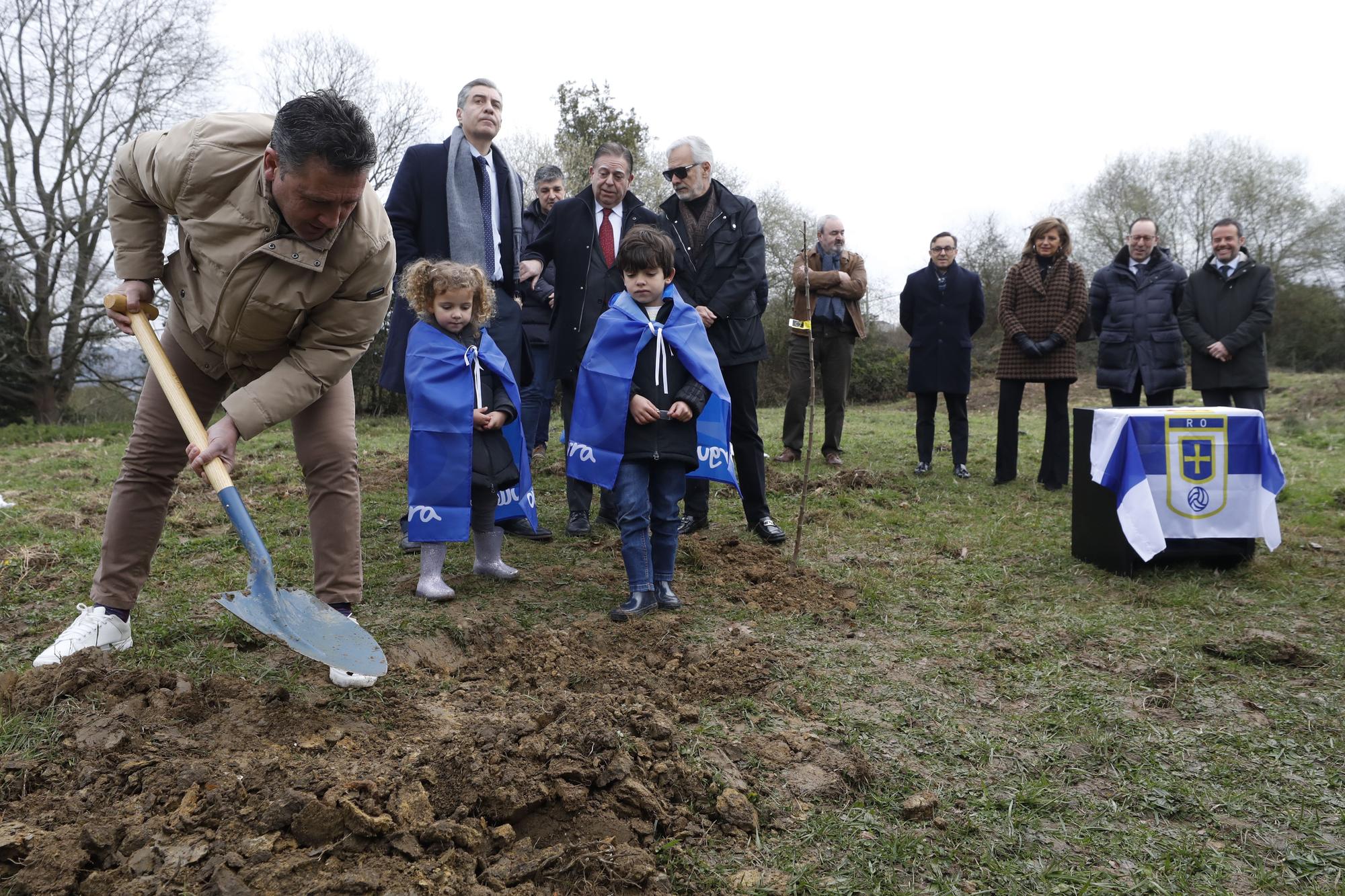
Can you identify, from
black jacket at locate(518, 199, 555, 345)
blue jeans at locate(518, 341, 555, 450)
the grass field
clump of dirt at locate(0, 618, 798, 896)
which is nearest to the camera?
clump of dirt at locate(0, 618, 798, 896)

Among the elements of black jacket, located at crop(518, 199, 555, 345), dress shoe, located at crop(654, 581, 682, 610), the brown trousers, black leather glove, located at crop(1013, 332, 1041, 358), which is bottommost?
dress shoe, located at crop(654, 581, 682, 610)

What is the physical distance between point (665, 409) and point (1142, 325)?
16.9 ft

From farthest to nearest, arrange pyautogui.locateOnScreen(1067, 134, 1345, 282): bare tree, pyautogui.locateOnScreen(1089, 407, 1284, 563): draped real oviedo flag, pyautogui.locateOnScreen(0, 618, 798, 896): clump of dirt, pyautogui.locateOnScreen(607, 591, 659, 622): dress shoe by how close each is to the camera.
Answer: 1. pyautogui.locateOnScreen(1067, 134, 1345, 282): bare tree
2. pyautogui.locateOnScreen(1089, 407, 1284, 563): draped real oviedo flag
3. pyautogui.locateOnScreen(607, 591, 659, 622): dress shoe
4. pyautogui.locateOnScreen(0, 618, 798, 896): clump of dirt

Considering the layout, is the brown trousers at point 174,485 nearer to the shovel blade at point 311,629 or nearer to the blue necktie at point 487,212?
the shovel blade at point 311,629

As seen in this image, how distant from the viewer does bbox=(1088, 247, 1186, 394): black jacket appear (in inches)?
296

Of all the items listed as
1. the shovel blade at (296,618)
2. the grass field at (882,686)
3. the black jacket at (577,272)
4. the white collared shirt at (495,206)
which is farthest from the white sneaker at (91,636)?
the black jacket at (577,272)

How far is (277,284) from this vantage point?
2.96 metres

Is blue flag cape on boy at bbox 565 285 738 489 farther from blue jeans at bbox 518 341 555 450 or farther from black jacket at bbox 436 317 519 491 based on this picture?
blue jeans at bbox 518 341 555 450

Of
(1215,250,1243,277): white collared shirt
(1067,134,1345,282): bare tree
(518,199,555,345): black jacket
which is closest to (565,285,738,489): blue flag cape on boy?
(518,199,555,345): black jacket

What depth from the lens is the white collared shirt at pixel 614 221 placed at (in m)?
5.62

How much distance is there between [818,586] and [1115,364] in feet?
14.7

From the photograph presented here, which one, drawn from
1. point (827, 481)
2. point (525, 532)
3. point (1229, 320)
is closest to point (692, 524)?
point (525, 532)

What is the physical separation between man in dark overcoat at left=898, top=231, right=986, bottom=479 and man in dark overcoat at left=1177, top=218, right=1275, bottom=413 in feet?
5.73

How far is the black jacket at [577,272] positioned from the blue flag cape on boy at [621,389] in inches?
42.8
